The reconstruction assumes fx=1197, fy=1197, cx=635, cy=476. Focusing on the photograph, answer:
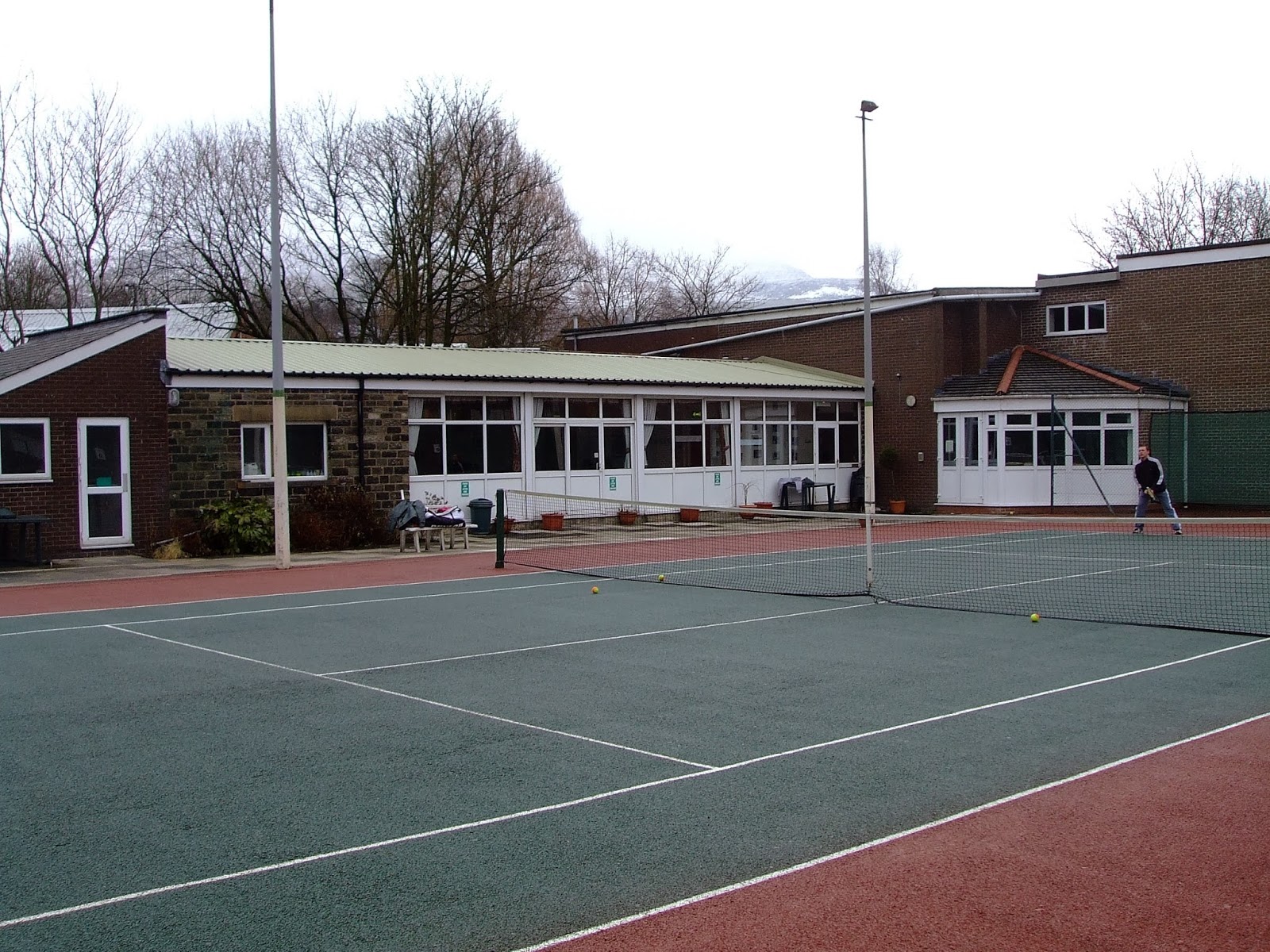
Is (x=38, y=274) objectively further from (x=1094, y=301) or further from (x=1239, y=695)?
(x=1239, y=695)

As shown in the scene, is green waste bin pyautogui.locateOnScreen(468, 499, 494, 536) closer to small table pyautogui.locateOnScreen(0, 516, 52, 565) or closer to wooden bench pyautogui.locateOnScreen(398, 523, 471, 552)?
wooden bench pyautogui.locateOnScreen(398, 523, 471, 552)

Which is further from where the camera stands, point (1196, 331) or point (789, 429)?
point (789, 429)

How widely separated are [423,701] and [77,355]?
14297mm

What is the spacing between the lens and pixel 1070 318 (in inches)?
1347

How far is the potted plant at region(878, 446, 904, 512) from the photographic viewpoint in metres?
33.6

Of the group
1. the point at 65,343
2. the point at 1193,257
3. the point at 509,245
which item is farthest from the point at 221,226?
the point at 1193,257

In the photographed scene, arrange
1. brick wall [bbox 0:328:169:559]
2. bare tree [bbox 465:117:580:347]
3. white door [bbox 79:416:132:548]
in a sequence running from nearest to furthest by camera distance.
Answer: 1. brick wall [bbox 0:328:169:559]
2. white door [bbox 79:416:132:548]
3. bare tree [bbox 465:117:580:347]

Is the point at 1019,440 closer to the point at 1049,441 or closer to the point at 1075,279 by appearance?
the point at 1049,441

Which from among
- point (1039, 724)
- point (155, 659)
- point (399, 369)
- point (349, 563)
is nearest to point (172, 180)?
point (399, 369)

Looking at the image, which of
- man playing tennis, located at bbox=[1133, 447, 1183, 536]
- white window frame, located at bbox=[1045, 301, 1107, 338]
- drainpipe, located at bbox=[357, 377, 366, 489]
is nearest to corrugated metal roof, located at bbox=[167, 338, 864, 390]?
drainpipe, located at bbox=[357, 377, 366, 489]

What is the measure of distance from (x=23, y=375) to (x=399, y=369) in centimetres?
726

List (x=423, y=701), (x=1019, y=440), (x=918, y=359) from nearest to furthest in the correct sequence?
(x=423, y=701)
(x=1019, y=440)
(x=918, y=359)

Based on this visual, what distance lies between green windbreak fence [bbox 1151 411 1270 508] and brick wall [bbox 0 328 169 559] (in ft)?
79.7

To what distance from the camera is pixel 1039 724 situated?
8508 millimetres
